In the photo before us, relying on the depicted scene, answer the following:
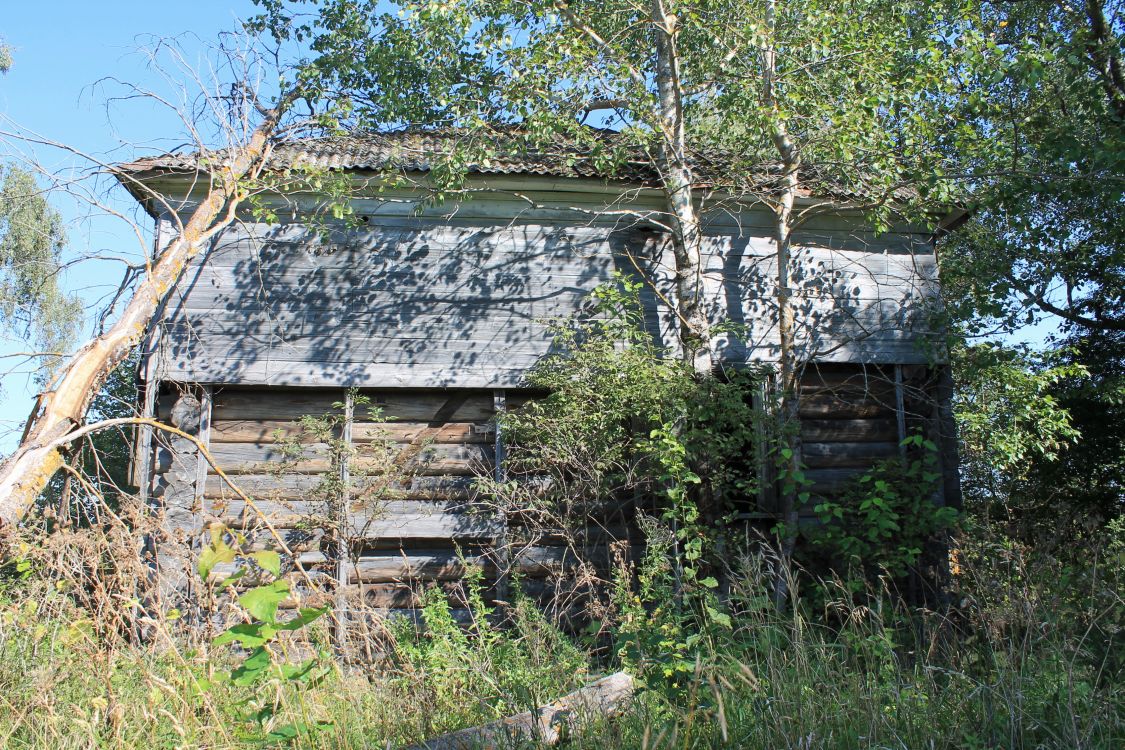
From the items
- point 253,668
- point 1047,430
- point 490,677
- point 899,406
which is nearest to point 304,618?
point 253,668

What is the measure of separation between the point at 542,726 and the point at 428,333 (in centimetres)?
515

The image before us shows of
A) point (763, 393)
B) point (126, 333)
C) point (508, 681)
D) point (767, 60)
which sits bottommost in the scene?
point (508, 681)

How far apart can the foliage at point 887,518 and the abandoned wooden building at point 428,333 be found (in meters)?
0.60

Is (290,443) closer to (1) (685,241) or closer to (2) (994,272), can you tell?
(1) (685,241)

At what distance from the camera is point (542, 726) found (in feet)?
11.5

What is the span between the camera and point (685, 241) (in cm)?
812

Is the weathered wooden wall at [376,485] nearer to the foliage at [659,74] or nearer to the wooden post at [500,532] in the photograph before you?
the wooden post at [500,532]

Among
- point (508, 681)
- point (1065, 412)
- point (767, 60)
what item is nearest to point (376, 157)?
point (767, 60)

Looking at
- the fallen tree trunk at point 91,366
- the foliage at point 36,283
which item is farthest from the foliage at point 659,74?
the foliage at point 36,283

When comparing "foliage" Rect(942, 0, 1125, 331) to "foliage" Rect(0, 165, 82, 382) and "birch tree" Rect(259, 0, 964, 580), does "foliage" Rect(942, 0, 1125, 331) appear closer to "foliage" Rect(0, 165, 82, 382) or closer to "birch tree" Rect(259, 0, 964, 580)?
"birch tree" Rect(259, 0, 964, 580)

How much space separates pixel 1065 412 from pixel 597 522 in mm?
4998

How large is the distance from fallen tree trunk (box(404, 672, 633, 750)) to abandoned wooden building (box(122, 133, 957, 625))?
11.6 ft

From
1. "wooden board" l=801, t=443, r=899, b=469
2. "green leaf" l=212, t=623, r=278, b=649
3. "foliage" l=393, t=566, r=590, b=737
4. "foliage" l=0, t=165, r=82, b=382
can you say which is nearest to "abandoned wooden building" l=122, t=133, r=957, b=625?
"wooden board" l=801, t=443, r=899, b=469

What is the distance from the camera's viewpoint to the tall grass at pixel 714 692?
127 inches
